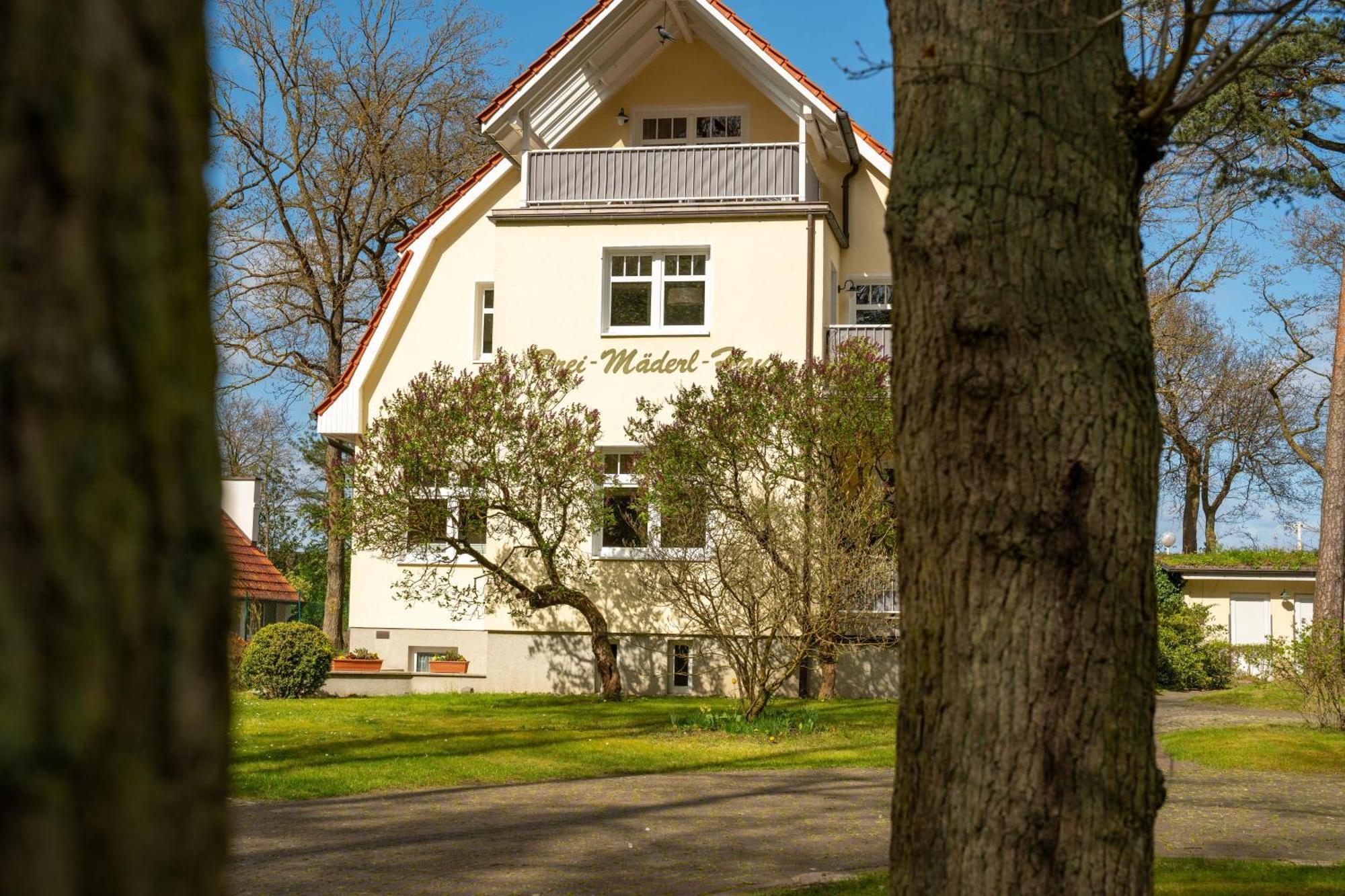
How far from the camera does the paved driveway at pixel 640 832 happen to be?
8.00 meters

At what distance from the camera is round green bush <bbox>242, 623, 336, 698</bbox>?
20906 mm

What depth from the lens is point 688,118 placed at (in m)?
25.2

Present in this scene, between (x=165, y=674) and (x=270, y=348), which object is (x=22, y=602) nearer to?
(x=165, y=674)

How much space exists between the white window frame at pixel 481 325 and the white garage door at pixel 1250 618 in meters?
22.7

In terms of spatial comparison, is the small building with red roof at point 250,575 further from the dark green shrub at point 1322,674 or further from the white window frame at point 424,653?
the dark green shrub at point 1322,674

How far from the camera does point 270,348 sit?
109 feet

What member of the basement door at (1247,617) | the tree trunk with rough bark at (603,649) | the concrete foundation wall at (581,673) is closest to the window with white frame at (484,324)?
the concrete foundation wall at (581,673)

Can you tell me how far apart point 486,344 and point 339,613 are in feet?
30.2

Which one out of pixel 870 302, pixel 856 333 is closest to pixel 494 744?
pixel 856 333

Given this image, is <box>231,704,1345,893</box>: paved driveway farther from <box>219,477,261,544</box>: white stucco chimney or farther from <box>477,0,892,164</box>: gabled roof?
<box>219,477,261,544</box>: white stucco chimney

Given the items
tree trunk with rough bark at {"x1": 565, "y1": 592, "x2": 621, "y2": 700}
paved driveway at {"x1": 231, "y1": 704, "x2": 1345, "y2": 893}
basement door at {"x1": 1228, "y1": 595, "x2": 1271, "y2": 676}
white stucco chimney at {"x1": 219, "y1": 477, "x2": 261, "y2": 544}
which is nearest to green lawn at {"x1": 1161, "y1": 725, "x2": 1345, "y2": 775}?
paved driveway at {"x1": 231, "y1": 704, "x2": 1345, "y2": 893}

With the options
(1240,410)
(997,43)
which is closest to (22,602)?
(997,43)

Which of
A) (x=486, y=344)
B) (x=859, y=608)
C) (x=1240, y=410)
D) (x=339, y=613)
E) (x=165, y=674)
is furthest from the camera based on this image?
(x=1240, y=410)

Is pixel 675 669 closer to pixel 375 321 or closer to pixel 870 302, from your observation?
pixel 870 302
